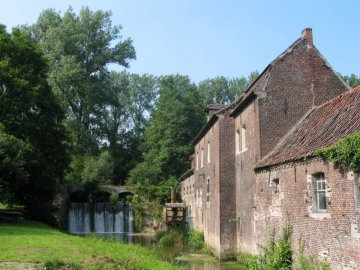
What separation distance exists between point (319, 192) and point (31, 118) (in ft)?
63.8

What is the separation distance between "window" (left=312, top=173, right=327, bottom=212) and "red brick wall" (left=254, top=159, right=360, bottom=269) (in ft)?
0.47

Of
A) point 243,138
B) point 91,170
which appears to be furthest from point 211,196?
point 91,170

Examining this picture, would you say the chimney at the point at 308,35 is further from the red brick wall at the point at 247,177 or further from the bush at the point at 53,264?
the bush at the point at 53,264

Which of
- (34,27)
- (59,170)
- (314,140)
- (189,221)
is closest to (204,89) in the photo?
(34,27)

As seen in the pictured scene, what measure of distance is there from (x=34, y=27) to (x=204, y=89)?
81.9ft

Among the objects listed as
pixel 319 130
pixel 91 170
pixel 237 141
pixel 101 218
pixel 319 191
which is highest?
pixel 237 141

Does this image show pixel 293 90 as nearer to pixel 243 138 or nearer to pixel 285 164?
pixel 243 138

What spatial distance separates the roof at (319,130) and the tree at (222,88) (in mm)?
43646

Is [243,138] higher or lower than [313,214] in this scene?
higher

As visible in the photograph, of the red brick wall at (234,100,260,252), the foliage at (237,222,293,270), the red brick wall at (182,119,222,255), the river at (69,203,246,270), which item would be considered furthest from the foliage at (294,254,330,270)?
the river at (69,203,246,270)

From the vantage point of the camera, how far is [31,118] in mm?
26469

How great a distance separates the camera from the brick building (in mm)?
11344

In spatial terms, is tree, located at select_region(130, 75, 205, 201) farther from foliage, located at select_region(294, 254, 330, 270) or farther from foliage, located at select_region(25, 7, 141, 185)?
foliage, located at select_region(294, 254, 330, 270)

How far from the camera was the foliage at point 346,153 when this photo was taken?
32.8 feet
